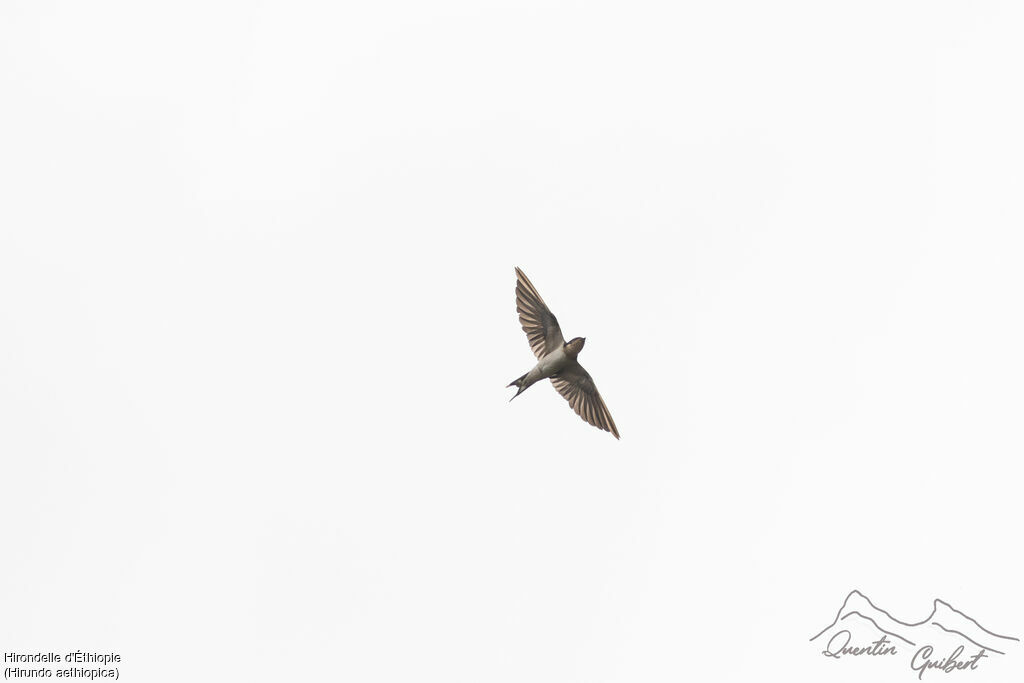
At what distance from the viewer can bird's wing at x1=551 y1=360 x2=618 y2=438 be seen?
3136 cm

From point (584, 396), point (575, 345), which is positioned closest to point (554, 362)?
point (575, 345)

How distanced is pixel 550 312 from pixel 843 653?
48.4ft

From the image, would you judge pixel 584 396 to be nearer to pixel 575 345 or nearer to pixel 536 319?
pixel 575 345

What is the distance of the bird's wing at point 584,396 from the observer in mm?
31359

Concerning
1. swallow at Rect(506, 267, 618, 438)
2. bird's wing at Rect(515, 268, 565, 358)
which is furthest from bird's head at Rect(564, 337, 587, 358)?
bird's wing at Rect(515, 268, 565, 358)

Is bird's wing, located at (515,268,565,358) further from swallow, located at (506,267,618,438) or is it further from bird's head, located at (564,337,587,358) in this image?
bird's head, located at (564,337,587,358)

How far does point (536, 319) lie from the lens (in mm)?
31234

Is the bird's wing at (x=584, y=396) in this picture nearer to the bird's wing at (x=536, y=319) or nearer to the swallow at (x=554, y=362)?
the swallow at (x=554, y=362)

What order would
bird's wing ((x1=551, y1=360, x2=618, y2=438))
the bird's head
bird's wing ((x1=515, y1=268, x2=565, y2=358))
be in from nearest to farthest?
the bird's head, bird's wing ((x1=515, y1=268, x2=565, y2=358)), bird's wing ((x1=551, y1=360, x2=618, y2=438))

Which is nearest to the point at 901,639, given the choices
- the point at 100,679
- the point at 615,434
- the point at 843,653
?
the point at 843,653

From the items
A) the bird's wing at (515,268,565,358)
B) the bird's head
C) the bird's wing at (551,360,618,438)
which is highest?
the bird's wing at (515,268,565,358)

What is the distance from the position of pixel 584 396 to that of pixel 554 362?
5.14 ft

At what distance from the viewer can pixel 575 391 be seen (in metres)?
31.7

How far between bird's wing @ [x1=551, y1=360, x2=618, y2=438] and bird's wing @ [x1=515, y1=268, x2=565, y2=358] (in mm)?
800
